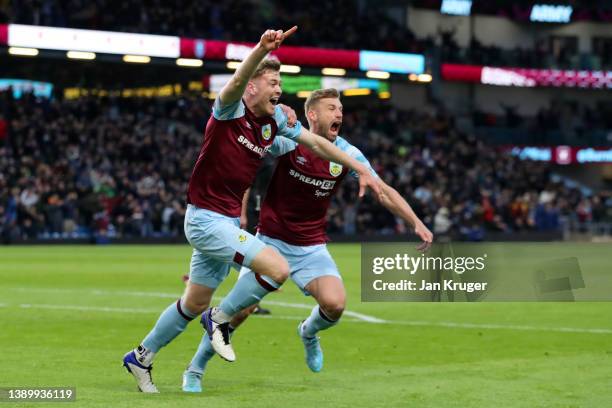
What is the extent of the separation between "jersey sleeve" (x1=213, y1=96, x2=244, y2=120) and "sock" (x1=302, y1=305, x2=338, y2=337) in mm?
2211

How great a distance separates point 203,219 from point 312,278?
1.72 m

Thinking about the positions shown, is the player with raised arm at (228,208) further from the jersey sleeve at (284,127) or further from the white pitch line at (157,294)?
the white pitch line at (157,294)

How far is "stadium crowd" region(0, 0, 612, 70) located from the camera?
1736 inches

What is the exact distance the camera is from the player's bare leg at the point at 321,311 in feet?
33.0

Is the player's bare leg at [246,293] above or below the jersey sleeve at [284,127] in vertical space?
below

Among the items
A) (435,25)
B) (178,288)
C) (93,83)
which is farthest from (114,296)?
(435,25)

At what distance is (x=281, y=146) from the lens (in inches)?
400

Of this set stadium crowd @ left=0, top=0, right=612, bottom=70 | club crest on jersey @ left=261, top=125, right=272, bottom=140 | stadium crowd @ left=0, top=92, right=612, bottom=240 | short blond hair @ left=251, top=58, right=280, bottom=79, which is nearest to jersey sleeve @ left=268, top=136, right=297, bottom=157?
club crest on jersey @ left=261, top=125, right=272, bottom=140

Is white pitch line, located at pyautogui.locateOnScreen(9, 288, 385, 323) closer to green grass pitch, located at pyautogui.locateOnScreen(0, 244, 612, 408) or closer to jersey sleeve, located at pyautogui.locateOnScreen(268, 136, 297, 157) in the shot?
green grass pitch, located at pyautogui.locateOnScreen(0, 244, 612, 408)

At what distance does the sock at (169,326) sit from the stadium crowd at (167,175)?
95.5ft

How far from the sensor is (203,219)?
28.9 ft

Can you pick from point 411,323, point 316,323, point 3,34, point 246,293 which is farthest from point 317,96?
point 3,34

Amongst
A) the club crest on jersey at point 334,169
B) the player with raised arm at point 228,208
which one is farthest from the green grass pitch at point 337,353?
the club crest on jersey at point 334,169

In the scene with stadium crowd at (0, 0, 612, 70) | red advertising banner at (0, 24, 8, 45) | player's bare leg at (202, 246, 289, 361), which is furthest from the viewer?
stadium crowd at (0, 0, 612, 70)
